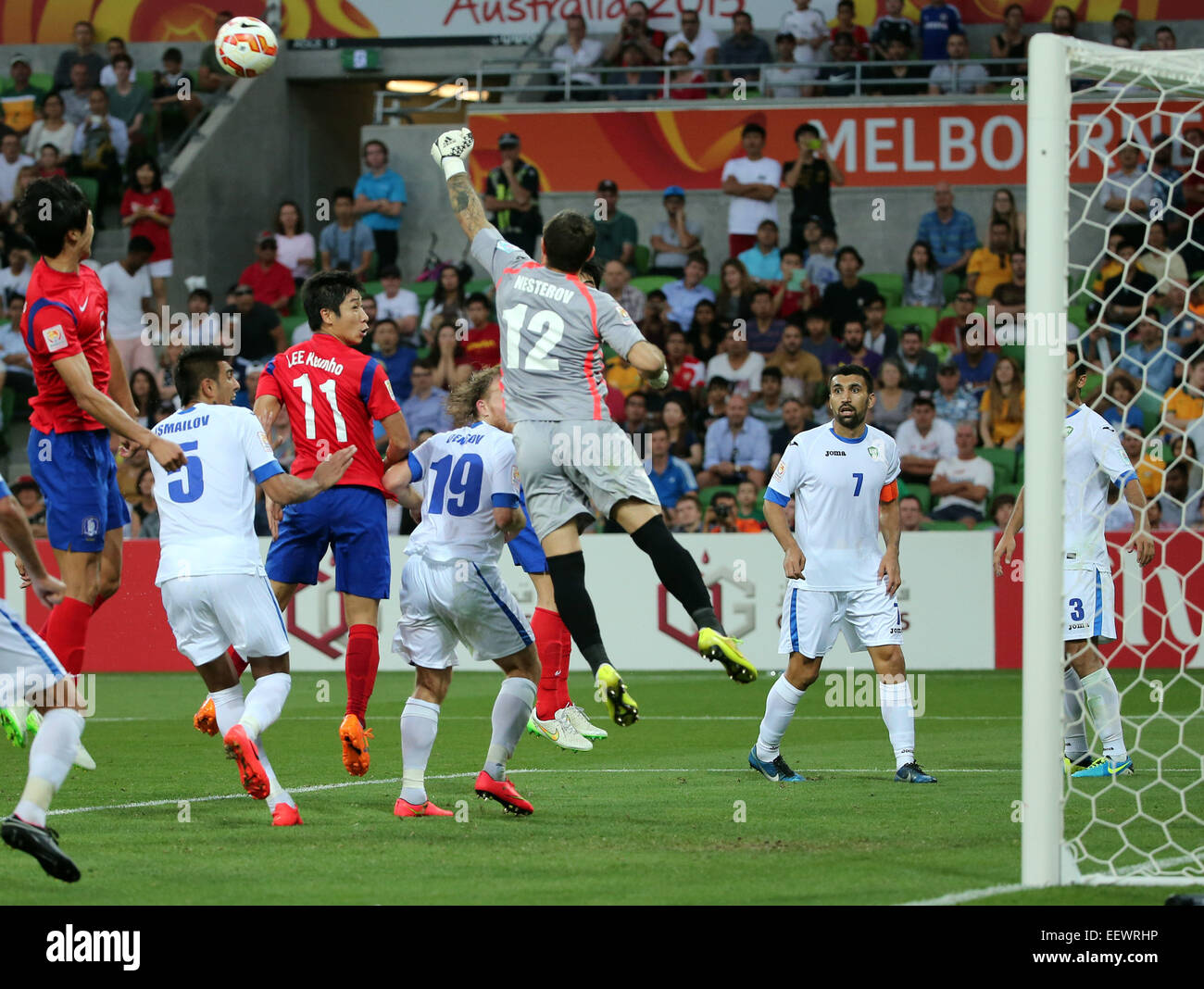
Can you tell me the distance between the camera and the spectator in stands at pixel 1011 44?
1975 cm

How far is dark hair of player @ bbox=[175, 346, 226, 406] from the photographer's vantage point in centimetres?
680

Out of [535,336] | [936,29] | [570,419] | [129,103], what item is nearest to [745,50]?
[936,29]

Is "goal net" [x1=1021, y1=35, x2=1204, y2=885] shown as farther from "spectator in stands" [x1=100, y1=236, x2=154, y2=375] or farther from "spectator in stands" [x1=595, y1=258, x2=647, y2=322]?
"spectator in stands" [x1=100, y1=236, x2=154, y2=375]

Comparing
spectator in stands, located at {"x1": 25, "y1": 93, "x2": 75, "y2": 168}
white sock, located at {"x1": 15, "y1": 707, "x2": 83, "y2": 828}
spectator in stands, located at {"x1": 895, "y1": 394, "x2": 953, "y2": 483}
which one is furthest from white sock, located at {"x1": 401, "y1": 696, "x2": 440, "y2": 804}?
spectator in stands, located at {"x1": 25, "y1": 93, "x2": 75, "y2": 168}

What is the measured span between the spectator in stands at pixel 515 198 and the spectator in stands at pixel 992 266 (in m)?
4.85

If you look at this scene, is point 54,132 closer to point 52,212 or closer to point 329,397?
point 329,397

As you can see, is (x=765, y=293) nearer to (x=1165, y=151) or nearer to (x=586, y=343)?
(x=1165, y=151)

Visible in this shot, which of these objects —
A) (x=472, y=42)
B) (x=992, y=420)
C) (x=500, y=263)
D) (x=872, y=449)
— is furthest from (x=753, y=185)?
(x=500, y=263)

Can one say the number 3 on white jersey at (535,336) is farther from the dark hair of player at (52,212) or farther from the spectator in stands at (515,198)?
the spectator in stands at (515,198)

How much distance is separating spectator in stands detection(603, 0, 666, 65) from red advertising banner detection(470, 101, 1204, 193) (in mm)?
1257

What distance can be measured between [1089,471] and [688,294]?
9591 mm

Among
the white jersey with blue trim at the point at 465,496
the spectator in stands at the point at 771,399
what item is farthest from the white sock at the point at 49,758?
the spectator in stands at the point at 771,399

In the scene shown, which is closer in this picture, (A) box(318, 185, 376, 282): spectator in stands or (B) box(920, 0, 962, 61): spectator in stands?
(A) box(318, 185, 376, 282): spectator in stands

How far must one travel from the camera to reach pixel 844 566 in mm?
8477
